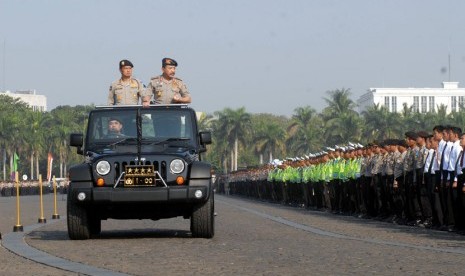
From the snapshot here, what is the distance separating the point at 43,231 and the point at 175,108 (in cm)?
445

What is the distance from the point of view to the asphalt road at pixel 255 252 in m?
13.6

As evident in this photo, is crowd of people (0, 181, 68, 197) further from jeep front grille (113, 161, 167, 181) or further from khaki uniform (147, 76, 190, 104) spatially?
jeep front grille (113, 161, 167, 181)

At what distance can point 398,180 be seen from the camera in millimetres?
30109

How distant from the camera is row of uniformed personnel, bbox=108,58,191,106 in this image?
837 inches

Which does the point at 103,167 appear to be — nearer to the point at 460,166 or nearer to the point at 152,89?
the point at 152,89

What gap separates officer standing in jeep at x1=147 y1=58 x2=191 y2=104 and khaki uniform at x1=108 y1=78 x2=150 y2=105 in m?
0.17

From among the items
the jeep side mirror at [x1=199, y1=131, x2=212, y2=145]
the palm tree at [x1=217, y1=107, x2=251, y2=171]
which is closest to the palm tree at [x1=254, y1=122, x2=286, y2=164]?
the palm tree at [x1=217, y1=107, x2=251, y2=171]

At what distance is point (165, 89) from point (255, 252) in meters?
5.73

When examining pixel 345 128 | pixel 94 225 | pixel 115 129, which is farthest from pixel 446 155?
pixel 345 128

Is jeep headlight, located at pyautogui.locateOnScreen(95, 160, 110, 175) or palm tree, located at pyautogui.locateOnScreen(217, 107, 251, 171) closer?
jeep headlight, located at pyautogui.locateOnScreen(95, 160, 110, 175)

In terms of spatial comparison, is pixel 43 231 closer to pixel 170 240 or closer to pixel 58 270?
pixel 170 240

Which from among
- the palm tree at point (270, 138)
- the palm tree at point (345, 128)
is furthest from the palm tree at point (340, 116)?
the palm tree at point (270, 138)

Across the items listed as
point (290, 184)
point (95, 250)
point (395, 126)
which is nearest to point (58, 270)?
point (95, 250)

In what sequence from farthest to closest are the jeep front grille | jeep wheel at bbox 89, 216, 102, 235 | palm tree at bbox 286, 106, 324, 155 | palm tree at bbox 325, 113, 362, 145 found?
palm tree at bbox 286, 106, 324, 155, palm tree at bbox 325, 113, 362, 145, jeep wheel at bbox 89, 216, 102, 235, the jeep front grille
